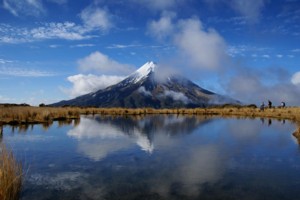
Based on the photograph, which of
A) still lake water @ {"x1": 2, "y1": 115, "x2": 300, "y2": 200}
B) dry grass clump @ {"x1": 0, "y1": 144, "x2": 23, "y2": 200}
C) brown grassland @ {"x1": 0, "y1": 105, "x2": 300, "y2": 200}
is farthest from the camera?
still lake water @ {"x1": 2, "y1": 115, "x2": 300, "y2": 200}

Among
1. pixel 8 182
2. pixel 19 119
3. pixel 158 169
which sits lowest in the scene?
pixel 158 169

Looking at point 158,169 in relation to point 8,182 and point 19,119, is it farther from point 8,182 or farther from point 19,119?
point 19,119

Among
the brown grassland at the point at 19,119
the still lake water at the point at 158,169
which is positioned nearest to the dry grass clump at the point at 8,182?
the brown grassland at the point at 19,119

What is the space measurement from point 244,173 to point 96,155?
5.80 m

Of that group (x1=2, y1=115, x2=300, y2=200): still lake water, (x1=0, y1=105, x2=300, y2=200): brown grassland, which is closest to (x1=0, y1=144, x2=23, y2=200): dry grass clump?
(x1=0, y1=105, x2=300, y2=200): brown grassland

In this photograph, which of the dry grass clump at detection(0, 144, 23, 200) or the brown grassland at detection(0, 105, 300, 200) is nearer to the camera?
the dry grass clump at detection(0, 144, 23, 200)

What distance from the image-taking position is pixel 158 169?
36.9 feet

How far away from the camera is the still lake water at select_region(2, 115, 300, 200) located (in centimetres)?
865

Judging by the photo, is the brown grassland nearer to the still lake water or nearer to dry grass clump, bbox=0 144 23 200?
dry grass clump, bbox=0 144 23 200

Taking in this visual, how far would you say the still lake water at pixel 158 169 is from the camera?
865 cm

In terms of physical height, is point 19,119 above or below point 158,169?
above

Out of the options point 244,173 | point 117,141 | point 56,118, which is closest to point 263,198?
point 244,173

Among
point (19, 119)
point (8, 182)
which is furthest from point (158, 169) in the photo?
point (19, 119)

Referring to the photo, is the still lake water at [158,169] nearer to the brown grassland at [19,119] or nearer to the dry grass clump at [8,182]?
the dry grass clump at [8,182]
